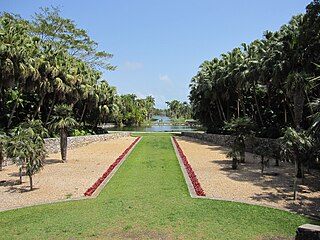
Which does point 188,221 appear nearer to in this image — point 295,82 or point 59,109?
point 295,82

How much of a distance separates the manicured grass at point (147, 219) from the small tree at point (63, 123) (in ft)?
28.4

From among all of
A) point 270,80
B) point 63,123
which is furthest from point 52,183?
point 270,80

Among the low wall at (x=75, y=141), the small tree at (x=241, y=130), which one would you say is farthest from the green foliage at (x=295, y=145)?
the low wall at (x=75, y=141)

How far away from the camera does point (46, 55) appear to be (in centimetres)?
2409

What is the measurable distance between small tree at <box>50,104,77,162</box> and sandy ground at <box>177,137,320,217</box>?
27.2ft

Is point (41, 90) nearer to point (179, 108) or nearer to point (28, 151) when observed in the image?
point (28, 151)

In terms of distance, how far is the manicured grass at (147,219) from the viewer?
7.17 metres

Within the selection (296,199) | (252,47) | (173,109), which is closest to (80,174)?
(296,199)

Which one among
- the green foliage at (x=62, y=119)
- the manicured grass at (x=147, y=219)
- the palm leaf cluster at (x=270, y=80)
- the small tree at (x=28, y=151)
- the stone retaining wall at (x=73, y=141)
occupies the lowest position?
the manicured grass at (x=147, y=219)

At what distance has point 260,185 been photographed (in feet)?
40.5

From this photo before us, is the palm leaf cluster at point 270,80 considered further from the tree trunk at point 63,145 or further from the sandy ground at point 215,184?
the tree trunk at point 63,145

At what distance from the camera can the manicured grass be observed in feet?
23.5

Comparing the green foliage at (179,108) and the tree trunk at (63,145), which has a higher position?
the green foliage at (179,108)

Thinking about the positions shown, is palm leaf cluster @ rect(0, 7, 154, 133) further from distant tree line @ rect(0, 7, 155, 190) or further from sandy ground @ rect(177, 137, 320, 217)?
sandy ground @ rect(177, 137, 320, 217)
